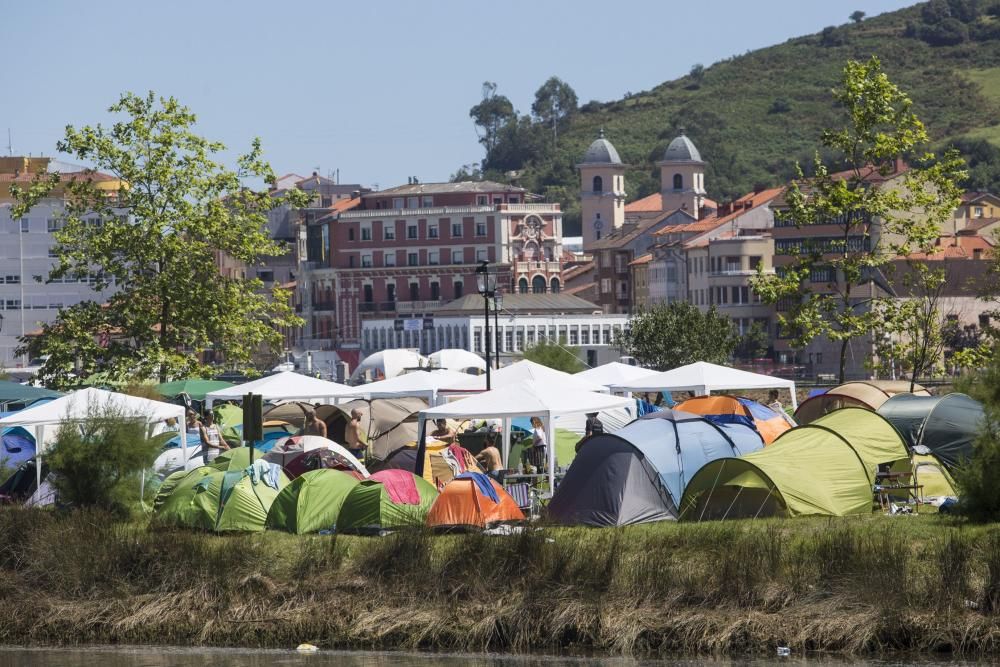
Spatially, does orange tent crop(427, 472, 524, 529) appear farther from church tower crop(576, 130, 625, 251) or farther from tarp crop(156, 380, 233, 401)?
church tower crop(576, 130, 625, 251)

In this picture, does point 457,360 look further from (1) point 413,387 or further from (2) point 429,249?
(2) point 429,249

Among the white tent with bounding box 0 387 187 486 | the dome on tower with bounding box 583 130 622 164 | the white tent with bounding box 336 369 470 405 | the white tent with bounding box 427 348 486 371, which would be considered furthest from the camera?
the dome on tower with bounding box 583 130 622 164

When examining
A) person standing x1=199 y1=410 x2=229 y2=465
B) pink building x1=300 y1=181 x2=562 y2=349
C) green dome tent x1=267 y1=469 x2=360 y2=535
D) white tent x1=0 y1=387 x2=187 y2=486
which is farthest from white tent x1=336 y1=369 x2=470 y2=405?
pink building x1=300 y1=181 x2=562 y2=349

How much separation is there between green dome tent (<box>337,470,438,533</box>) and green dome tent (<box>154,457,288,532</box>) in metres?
1.41

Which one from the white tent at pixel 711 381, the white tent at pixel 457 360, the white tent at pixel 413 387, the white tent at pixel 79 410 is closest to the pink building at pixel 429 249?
the white tent at pixel 457 360

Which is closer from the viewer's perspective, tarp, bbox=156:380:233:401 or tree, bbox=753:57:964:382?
tree, bbox=753:57:964:382

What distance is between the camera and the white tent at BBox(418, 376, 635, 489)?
26922mm

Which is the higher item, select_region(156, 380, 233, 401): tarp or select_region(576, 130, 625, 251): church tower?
select_region(576, 130, 625, 251): church tower

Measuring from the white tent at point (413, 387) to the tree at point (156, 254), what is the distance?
14.5 ft

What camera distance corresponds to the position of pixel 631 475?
23297mm

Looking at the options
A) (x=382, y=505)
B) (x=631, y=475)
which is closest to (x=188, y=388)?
(x=382, y=505)

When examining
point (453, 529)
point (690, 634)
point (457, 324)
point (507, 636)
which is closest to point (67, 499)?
point (453, 529)

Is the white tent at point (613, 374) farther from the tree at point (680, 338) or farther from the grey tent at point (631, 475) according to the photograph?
the tree at point (680, 338)

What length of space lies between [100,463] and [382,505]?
424 centimetres
